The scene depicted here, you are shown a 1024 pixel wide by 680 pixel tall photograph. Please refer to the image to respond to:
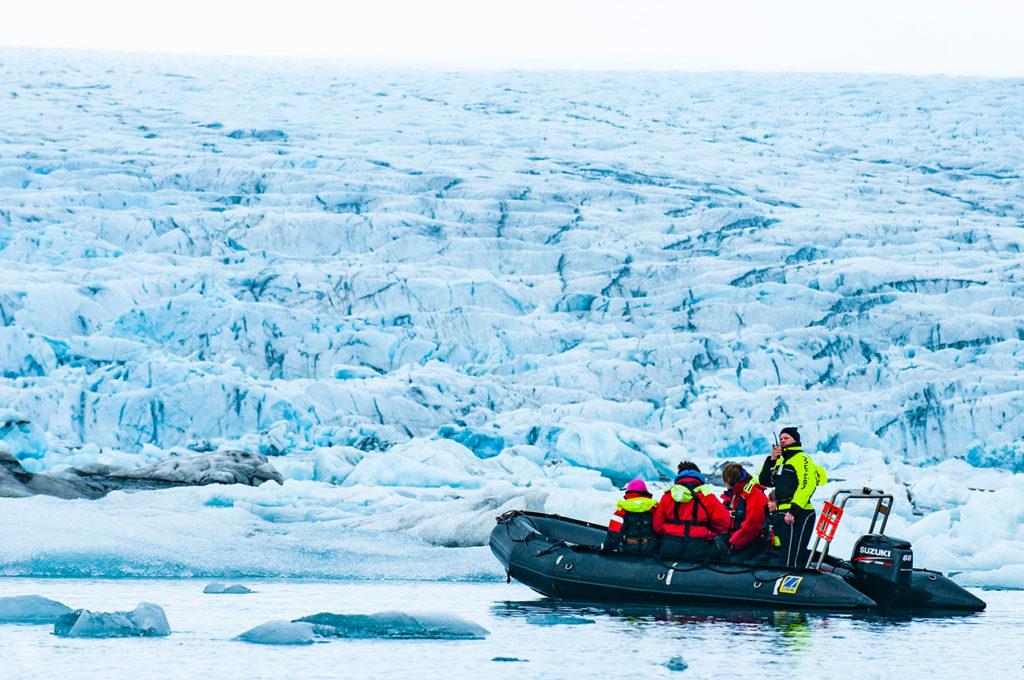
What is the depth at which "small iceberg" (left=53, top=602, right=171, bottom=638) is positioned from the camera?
653 cm

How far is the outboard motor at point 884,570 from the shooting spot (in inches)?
332

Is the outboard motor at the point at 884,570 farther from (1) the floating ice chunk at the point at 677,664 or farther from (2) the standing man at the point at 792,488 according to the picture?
(1) the floating ice chunk at the point at 677,664

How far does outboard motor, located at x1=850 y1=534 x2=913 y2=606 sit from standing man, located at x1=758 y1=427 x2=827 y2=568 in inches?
16.1

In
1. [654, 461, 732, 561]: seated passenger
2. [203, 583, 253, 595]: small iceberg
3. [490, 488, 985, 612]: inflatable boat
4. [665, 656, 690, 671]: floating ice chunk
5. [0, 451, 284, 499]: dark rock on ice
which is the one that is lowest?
[0, 451, 284, 499]: dark rock on ice

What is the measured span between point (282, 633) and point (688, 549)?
2982 millimetres

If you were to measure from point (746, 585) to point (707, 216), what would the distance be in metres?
15.0

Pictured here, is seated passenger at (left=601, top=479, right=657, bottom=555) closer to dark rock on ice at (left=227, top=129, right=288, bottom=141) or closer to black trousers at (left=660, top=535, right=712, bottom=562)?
black trousers at (left=660, top=535, right=712, bottom=562)

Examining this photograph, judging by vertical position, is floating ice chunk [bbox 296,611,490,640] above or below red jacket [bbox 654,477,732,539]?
below

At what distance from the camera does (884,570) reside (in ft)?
27.8

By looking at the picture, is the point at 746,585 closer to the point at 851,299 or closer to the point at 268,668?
the point at 268,668

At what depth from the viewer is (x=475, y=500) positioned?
11.3m

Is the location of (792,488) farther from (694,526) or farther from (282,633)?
(282,633)

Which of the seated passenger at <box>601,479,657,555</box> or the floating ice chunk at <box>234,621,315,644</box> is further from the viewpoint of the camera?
the seated passenger at <box>601,479,657,555</box>

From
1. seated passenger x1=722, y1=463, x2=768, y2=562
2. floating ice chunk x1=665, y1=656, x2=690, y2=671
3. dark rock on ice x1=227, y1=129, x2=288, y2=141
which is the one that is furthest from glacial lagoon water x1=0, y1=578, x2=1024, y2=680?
dark rock on ice x1=227, y1=129, x2=288, y2=141
